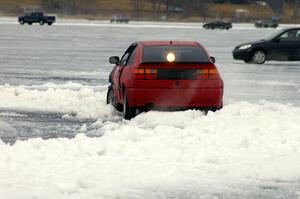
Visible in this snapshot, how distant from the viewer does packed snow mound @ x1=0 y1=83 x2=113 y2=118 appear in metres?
13.4

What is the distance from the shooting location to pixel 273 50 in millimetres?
27344

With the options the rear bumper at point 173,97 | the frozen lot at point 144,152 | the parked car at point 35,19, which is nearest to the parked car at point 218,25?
the parked car at point 35,19

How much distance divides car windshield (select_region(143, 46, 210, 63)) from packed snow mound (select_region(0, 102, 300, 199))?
6.66 feet

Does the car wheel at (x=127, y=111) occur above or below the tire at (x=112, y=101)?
above

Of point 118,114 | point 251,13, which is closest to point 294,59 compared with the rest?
point 118,114

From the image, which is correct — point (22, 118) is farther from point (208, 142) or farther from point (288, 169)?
point (288, 169)

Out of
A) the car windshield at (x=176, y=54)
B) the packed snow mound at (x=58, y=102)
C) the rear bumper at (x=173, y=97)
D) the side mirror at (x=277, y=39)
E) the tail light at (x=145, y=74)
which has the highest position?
the car windshield at (x=176, y=54)

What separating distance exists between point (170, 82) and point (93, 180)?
5.11 metres

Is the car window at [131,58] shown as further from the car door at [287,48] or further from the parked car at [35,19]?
the parked car at [35,19]

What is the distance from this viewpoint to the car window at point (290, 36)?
2755 cm

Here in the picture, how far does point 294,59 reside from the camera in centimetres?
2761

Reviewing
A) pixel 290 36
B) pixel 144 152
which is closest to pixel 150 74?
pixel 144 152

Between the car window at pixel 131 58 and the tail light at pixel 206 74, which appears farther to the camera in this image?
the car window at pixel 131 58

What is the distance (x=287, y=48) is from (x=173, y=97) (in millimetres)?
16318
